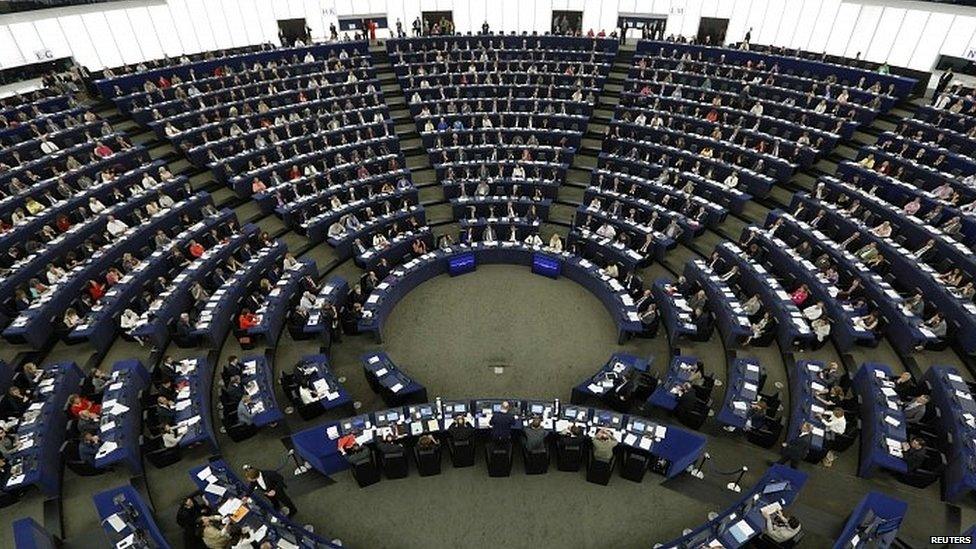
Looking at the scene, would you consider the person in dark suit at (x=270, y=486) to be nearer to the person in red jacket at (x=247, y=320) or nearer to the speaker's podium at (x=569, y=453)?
the person in red jacket at (x=247, y=320)

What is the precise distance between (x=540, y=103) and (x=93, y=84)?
21251mm

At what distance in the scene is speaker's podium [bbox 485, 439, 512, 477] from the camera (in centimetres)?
1249

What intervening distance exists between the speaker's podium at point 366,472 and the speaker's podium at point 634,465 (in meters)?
5.70

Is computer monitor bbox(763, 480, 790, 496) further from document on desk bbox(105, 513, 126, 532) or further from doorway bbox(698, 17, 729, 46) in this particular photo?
doorway bbox(698, 17, 729, 46)

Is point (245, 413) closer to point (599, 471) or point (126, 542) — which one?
point (126, 542)

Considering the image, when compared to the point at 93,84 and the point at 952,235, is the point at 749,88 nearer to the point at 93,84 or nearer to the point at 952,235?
the point at 952,235

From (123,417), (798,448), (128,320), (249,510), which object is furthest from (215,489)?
(798,448)

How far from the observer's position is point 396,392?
46.9 feet

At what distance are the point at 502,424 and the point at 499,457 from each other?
758mm

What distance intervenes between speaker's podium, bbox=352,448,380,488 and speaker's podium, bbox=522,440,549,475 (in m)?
3.46

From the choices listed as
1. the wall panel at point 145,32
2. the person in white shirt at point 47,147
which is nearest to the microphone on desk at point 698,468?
the person in white shirt at point 47,147

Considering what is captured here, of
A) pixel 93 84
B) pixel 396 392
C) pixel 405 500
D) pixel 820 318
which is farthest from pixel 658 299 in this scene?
pixel 93 84

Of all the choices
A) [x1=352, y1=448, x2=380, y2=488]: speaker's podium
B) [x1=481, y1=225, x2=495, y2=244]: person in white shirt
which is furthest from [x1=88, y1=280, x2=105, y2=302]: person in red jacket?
[x1=481, y1=225, x2=495, y2=244]: person in white shirt

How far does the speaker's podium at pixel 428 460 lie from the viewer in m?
12.5
